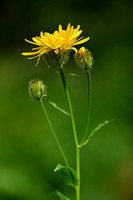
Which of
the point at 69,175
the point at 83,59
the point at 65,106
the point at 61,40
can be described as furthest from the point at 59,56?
the point at 65,106

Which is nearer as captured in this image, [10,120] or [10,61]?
[10,120]

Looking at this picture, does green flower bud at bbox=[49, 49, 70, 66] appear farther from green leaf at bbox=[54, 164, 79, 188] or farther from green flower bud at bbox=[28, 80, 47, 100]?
green leaf at bbox=[54, 164, 79, 188]

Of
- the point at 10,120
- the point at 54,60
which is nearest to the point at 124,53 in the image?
the point at 10,120

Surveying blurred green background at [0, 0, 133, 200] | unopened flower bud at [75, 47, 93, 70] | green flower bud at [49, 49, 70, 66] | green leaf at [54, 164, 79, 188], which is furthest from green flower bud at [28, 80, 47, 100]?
blurred green background at [0, 0, 133, 200]

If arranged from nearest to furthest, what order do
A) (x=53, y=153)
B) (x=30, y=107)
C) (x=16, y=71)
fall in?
1. (x=53, y=153)
2. (x=30, y=107)
3. (x=16, y=71)

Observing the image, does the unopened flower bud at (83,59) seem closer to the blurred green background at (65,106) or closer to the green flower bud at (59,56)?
the green flower bud at (59,56)

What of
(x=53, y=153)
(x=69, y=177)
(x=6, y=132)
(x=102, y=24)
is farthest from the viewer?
(x=102, y=24)

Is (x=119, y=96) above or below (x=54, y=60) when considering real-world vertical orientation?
below

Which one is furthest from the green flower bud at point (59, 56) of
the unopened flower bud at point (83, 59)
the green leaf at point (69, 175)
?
the green leaf at point (69, 175)

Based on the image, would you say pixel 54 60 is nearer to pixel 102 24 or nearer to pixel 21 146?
pixel 21 146
